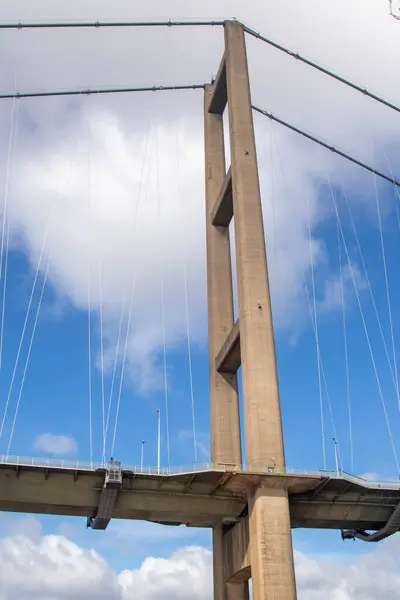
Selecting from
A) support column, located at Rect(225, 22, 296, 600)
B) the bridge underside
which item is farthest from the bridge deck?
support column, located at Rect(225, 22, 296, 600)

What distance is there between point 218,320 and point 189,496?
48.7 ft

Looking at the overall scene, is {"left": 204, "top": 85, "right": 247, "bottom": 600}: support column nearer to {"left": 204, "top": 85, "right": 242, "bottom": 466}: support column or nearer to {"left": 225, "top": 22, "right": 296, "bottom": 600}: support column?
{"left": 204, "top": 85, "right": 242, "bottom": 466}: support column

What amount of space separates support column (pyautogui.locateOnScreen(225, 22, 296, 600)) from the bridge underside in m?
1.73

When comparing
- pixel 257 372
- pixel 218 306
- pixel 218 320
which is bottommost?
pixel 257 372

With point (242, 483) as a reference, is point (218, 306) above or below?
above

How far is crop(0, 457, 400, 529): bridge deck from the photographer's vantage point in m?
40.3

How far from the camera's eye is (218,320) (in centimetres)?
5341

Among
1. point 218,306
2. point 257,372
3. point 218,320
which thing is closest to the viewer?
point 257,372

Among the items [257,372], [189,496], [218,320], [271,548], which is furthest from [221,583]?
[218,320]

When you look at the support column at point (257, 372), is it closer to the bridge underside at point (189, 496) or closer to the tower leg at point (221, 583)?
the bridge underside at point (189, 496)

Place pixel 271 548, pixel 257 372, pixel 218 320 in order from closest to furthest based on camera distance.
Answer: pixel 271 548
pixel 257 372
pixel 218 320

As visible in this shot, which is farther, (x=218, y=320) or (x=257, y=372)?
(x=218, y=320)

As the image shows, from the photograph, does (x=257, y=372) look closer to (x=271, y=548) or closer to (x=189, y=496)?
(x=189, y=496)

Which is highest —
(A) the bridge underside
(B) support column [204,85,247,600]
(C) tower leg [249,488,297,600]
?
(B) support column [204,85,247,600]
